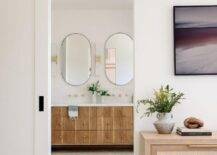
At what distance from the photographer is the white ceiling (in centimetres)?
577

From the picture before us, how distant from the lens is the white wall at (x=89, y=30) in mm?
6387

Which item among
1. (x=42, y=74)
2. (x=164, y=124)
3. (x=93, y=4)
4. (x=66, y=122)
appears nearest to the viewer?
(x=164, y=124)

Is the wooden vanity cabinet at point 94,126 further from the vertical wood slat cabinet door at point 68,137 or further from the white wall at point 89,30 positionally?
the white wall at point 89,30

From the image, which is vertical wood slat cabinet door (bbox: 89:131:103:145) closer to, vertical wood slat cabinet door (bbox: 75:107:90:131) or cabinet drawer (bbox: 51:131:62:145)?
vertical wood slat cabinet door (bbox: 75:107:90:131)

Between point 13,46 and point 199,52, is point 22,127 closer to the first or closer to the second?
point 13,46

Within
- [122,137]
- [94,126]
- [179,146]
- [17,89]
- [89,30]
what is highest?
[89,30]

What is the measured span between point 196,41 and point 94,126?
3000mm

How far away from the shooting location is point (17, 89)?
321cm

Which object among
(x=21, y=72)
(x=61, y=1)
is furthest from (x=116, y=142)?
(x=21, y=72)

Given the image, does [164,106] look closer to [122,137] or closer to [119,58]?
[122,137]

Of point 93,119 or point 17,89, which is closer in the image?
point 17,89

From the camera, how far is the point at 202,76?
326 cm

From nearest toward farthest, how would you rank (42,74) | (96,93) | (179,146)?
(179,146)
(42,74)
(96,93)

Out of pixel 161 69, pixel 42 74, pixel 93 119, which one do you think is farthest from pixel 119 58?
pixel 42 74
